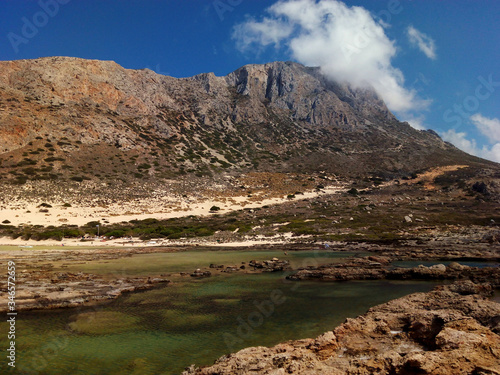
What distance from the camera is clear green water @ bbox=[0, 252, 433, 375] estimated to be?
1061 cm

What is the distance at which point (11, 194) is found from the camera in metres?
62.5

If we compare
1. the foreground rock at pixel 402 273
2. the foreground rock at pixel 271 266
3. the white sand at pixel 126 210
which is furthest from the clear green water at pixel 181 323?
the white sand at pixel 126 210

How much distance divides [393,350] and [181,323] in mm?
9702

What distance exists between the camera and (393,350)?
26.9 feet

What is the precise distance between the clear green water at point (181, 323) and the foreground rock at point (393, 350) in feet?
9.57

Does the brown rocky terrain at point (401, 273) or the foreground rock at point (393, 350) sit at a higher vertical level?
the foreground rock at point (393, 350)

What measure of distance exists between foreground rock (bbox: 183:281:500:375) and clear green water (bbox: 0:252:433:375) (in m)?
2.92

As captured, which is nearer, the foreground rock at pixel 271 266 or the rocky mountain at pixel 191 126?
the foreground rock at pixel 271 266

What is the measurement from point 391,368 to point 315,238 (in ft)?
137

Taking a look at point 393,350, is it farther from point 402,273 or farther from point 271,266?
point 271,266

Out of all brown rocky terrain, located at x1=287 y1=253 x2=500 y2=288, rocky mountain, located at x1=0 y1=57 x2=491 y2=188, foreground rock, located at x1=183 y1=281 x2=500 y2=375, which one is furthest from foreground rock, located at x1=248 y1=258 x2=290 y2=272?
rocky mountain, located at x1=0 y1=57 x2=491 y2=188

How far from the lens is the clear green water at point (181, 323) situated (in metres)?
10.6

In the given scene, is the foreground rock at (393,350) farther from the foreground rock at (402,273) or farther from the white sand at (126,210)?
the white sand at (126,210)

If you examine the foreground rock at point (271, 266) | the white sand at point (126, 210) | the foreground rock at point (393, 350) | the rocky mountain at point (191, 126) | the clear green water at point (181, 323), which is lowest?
the clear green water at point (181, 323)
